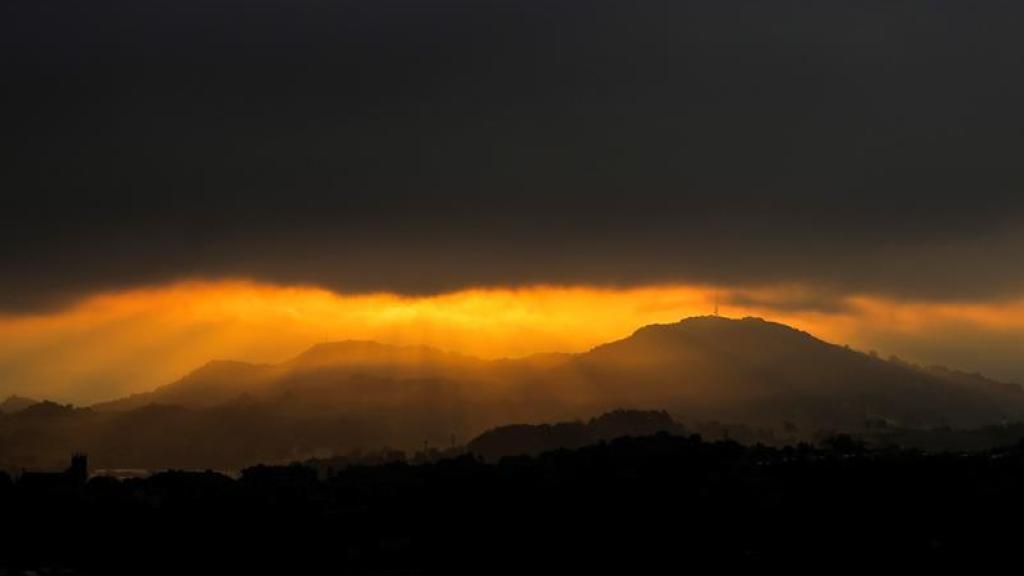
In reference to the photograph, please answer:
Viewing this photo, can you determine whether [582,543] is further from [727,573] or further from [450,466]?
[450,466]

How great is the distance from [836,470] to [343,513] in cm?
5930

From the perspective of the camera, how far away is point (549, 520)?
127 meters

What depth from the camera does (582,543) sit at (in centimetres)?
11862

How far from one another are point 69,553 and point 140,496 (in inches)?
857

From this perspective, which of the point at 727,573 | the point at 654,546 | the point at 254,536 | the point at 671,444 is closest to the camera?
the point at 727,573

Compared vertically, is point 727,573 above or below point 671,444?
below

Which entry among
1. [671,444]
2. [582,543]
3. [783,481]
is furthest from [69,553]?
[671,444]

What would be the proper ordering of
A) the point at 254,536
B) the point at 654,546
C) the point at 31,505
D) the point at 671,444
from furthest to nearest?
the point at 671,444 → the point at 31,505 → the point at 254,536 → the point at 654,546

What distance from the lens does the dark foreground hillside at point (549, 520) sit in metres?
112

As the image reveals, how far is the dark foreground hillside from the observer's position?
112 meters

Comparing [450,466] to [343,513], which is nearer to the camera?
[343,513]

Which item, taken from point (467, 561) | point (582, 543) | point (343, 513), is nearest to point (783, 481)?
point (582, 543)

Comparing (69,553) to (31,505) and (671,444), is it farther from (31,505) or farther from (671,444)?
(671,444)

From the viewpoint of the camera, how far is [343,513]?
137875mm
